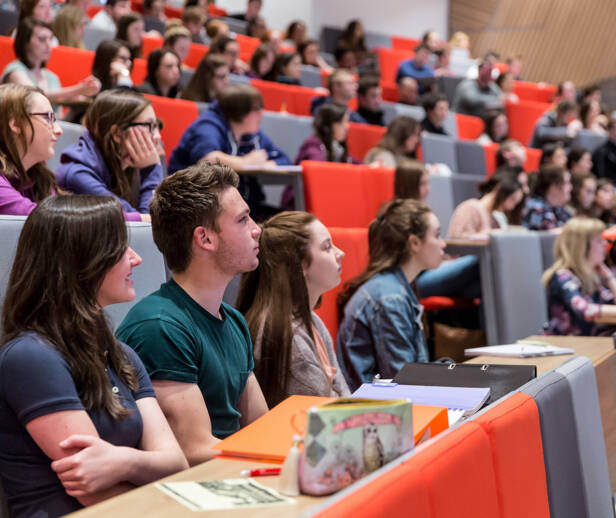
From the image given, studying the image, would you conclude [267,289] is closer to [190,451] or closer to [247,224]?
[247,224]

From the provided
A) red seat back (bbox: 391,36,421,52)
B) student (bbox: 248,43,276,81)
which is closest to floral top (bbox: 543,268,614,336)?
student (bbox: 248,43,276,81)

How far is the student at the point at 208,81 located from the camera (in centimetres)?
276

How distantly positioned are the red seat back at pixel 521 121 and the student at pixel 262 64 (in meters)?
1.73

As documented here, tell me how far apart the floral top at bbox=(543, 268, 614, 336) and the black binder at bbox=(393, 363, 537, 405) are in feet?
3.94

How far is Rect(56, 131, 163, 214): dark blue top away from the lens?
150 cm

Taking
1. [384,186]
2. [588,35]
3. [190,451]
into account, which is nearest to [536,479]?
[190,451]

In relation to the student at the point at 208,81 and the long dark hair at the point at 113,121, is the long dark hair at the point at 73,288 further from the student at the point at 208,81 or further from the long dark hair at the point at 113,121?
the student at the point at 208,81

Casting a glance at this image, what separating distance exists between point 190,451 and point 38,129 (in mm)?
638

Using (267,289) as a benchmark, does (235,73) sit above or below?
above

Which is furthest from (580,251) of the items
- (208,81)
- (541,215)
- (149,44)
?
(149,44)

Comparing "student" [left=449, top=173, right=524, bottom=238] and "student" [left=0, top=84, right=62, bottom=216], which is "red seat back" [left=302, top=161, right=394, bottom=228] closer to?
"student" [left=449, top=173, right=524, bottom=238]

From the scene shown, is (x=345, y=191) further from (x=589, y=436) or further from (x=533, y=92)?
(x=533, y=92)

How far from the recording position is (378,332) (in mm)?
1646

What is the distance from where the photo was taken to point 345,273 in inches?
71.7
